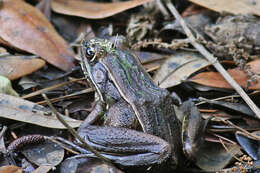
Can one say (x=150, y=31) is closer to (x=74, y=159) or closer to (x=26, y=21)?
(x=26, y=21)

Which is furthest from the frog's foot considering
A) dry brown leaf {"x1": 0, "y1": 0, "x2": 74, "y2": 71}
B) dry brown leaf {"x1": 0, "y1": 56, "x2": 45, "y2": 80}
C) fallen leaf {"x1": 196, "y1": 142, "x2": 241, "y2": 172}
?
dry brown leaf {"x1": 0, "y1": 0, "x2": 74, "y2": 71}

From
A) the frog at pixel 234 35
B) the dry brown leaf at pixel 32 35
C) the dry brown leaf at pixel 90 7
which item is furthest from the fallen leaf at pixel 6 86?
the frog at pixel 234 35

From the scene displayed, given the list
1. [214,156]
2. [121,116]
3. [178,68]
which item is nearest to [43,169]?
[121,116]

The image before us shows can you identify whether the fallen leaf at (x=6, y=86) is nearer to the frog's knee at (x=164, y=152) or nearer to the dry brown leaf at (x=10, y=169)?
the dry brown leaf at (x=10, y=169)

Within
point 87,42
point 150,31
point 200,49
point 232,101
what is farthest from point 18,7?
point 232,101

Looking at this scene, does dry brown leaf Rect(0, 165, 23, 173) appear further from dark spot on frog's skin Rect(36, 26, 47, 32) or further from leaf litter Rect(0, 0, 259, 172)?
dark spot on frog's skin Rect(36, 26, 47, 32)
